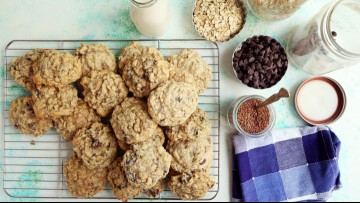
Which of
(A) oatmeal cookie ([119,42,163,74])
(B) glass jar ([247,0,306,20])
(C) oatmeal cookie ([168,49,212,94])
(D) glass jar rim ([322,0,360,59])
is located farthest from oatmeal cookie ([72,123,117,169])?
(D) glass jar rim ([322,0,360,59])

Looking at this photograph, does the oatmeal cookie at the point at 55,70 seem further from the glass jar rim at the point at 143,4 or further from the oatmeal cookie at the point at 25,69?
the glass jar rim at the point at 143,4

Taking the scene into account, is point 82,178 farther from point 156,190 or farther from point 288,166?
point 288,166

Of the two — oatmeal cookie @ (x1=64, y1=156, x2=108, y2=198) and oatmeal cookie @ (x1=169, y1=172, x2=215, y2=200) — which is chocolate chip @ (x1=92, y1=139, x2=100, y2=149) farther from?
oatmeal cookie @ (x1=169, y1=172, x2=215, y2=200)

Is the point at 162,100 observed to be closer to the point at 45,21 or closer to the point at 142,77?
the point at 142,77

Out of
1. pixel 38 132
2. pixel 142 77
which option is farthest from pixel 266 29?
pixel 38 132

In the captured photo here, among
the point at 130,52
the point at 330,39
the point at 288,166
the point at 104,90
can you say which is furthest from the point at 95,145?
the point at 330,39
